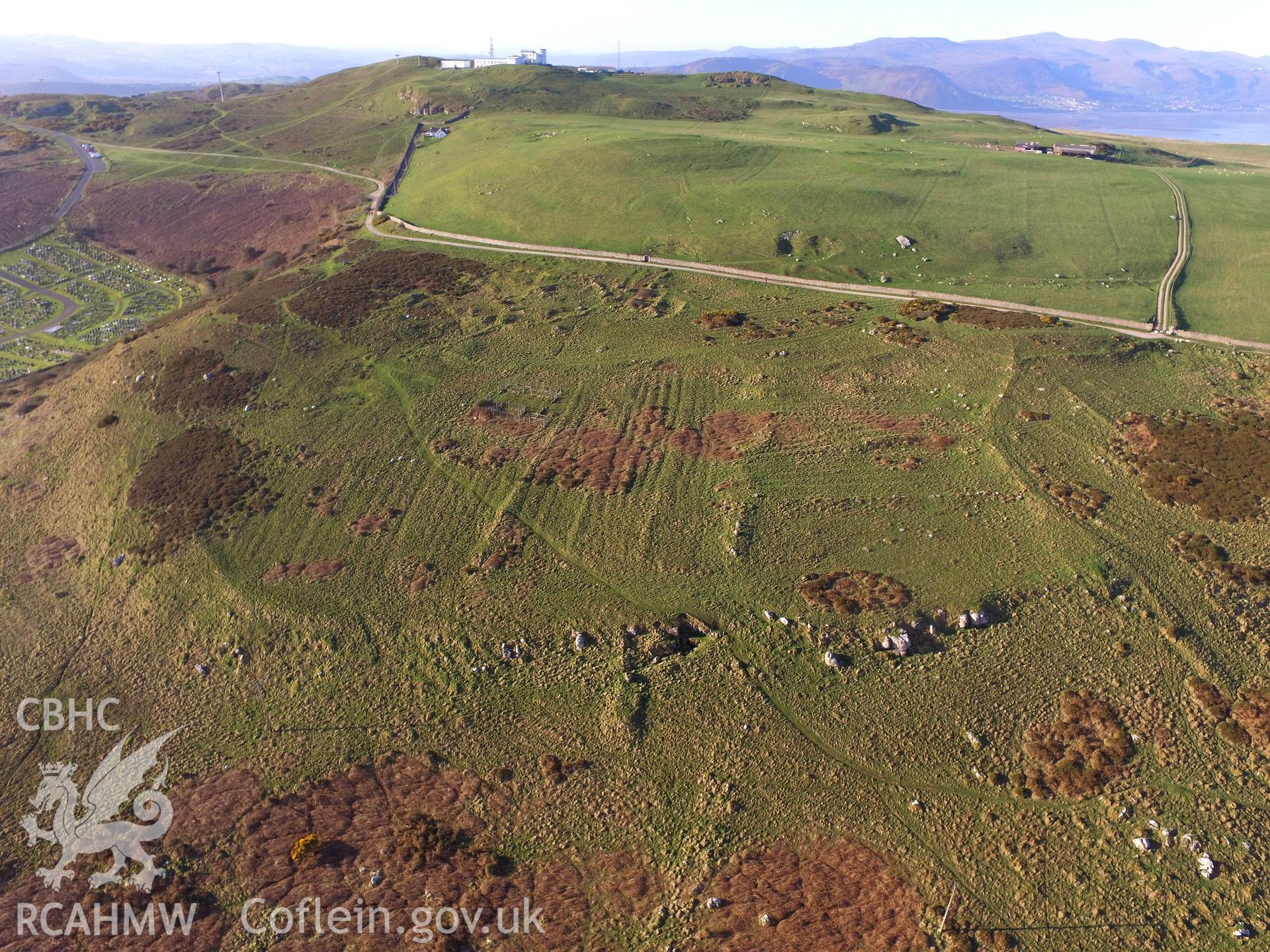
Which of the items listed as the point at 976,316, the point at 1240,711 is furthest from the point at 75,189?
the point at 1240,711

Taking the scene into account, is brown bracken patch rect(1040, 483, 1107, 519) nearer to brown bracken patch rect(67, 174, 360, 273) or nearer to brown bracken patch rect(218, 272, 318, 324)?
brown bracken patch rect(218, 272, 318, 324)

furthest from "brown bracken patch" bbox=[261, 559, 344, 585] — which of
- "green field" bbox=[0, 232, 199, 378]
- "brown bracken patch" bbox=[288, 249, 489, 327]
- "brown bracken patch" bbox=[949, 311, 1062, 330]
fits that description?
"green field" bbox=[0, 232, 199, 378]

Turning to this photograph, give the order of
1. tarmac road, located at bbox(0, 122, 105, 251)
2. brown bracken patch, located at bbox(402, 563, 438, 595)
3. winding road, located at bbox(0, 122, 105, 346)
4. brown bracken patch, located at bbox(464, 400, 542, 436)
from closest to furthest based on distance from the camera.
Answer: brown bracken patch, located at bbox(402, 563, 438, 595)
brown bracken patch, located at bbox(464, 400, 542, 436)
winding road, located at bbox(0, 122, 105, 346)
tarmac road, located at bbox(0, 122, 105, 251)

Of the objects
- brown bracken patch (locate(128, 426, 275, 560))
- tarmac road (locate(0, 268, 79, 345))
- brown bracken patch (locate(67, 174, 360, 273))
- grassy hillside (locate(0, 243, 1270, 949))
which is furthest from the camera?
brown bracken patch (locate(67, 174, 360, 273))

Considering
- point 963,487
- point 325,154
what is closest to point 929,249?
point 963,487

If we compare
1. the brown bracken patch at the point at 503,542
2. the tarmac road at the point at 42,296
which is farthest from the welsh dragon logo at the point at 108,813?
the tarmac road at the point at 42,296

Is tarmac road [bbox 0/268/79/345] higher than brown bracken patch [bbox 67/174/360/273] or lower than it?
lower

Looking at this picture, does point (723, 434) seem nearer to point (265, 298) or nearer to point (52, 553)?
point (52, 553)

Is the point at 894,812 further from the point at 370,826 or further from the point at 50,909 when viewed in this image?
the point at 50,909
